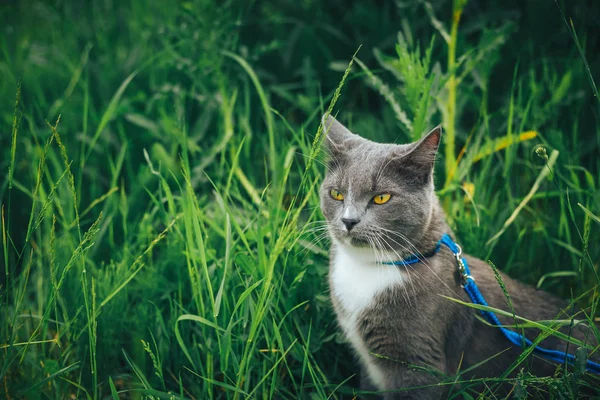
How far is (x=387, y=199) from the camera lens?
178 cm

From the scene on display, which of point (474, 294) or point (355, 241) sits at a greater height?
point (355, 241)

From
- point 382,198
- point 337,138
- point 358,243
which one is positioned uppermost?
point 337,138

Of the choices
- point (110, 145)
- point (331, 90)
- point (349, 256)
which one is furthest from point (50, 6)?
point (349, 256)

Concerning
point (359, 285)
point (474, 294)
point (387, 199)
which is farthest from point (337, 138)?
point (474, 294)

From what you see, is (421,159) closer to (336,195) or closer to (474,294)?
(336,195)

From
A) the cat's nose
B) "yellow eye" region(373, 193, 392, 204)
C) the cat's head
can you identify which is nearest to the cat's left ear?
the cat's head

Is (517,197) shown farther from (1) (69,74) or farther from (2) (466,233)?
(1) (69,74)

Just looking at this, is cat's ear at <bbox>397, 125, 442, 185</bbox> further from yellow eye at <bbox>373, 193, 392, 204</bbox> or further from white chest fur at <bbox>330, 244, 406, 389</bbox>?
white chest fur at <bbox>330, 244, 406, 389</bbox>

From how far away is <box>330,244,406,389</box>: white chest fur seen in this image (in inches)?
71.1

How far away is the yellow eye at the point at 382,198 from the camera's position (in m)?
1.78

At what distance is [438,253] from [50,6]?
3590mm

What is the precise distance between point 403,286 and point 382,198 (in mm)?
298

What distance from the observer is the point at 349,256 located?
6.19 feet

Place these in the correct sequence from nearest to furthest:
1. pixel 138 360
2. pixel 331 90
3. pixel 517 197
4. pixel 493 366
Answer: pixel 493 366 → pixel 138 360 → pixel 517 197 → pixel 331 90
